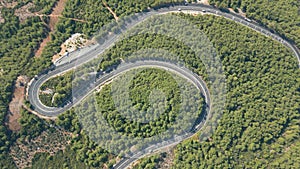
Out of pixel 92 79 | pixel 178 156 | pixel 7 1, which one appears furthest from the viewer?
pixel 7 1

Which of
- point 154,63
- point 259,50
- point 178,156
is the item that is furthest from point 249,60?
point 178,156

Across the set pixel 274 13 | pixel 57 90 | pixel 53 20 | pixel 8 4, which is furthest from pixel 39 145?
pixel 274 13

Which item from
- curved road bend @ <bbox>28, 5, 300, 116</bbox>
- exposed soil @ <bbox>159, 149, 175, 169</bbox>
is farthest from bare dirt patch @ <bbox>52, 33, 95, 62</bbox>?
exposed soil @ <bbox>159, 149, 175, 169</bbox>

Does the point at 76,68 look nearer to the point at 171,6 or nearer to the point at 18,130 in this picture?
the point at 18,130

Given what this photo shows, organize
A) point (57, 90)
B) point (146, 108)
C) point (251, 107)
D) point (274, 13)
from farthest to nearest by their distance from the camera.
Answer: point (274, 13) → point (57, 90) → point (251, 107) → point (146, 108)

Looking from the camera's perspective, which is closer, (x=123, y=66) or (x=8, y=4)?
(x=123, y=66)

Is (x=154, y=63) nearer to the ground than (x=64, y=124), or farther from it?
farther from it

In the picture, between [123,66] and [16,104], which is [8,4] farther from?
[123,66]
